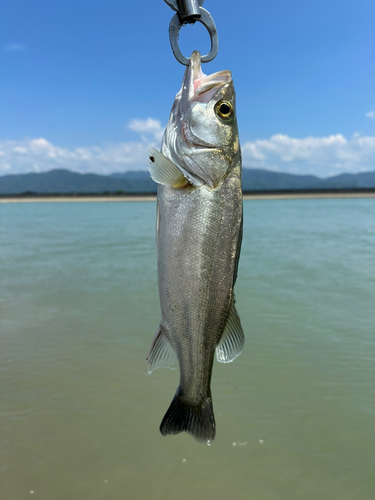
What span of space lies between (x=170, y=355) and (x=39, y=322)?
227 inches

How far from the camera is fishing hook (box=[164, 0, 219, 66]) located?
228 cm

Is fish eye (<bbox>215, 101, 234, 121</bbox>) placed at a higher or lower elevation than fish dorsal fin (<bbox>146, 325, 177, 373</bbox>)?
higher

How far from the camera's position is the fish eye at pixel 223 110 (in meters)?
2.38

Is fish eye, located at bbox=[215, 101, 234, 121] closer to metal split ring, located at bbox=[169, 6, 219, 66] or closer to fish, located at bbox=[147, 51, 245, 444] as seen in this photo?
fish, located at bbox=[147, 51, 245, 444]

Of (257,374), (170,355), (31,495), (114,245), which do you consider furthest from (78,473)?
(114,245)

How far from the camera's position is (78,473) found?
3.74m

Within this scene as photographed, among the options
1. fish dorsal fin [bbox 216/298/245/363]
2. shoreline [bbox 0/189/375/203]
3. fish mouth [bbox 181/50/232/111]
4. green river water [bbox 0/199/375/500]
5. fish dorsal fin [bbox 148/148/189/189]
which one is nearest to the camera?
fish dorsal fin [bbox 148/148/189/189]

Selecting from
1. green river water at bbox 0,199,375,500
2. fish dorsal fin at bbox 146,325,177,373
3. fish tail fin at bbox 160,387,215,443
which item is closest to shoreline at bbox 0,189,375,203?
green river water at bbox 0,199,375,500

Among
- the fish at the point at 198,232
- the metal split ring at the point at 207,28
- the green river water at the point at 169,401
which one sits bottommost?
the green river water at the point at 169,401

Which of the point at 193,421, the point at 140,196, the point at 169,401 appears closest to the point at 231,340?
the point at 193,421

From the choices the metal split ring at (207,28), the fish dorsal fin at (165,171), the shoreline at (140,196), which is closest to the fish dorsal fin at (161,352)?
the fish dorsal fin at (165,171)

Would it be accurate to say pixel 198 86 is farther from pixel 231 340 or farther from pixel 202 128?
pixel 231 340

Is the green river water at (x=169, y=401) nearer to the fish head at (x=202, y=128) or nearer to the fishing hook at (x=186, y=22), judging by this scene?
the fish head at (x=202, y=128)

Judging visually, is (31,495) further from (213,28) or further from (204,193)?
(213,28)
